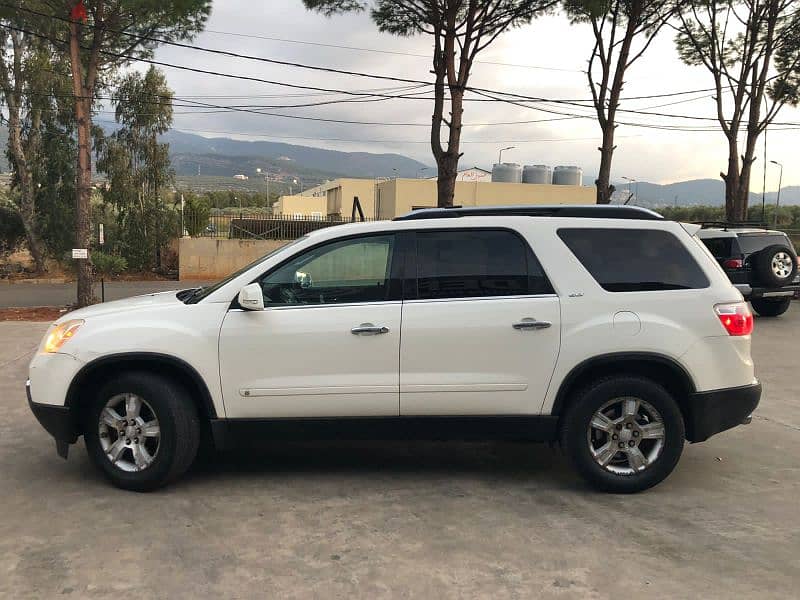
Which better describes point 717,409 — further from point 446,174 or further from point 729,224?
point 446,174

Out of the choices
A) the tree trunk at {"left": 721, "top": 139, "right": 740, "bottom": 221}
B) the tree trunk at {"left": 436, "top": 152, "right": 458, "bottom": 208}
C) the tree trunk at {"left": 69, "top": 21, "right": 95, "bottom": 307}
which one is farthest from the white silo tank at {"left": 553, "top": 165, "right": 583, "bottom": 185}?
the tree trunk at {"left": 69, "top": 21, "right": 95, "bottom": 307}

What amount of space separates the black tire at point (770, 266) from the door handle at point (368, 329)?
35.7ft

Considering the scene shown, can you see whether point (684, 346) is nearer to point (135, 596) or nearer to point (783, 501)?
point (783, 501)

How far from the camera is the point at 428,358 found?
14.0 feet

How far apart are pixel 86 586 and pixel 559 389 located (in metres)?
2.89

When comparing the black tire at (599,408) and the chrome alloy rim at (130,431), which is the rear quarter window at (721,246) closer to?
the black tire at (599,408)

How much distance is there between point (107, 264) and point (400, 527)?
22120 millimetres

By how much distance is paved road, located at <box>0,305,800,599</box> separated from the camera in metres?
3.23

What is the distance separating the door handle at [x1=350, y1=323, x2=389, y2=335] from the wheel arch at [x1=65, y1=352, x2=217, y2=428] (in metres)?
1.03

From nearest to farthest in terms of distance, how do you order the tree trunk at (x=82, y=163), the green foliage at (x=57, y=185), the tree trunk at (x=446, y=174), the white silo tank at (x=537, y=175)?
the tree trunk at (x=82, y=163) < the tree trunk at (x=446, y=174) < the green foliage at (x=57, y=185) < the white silo tank at (x=537, y=175)

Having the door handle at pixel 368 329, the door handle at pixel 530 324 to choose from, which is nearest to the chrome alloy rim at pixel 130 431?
the door handle at pixel 368 329

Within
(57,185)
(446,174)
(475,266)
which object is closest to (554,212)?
(475,266)

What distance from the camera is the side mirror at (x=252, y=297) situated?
420cm

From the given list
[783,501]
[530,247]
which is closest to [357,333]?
[530,247]
